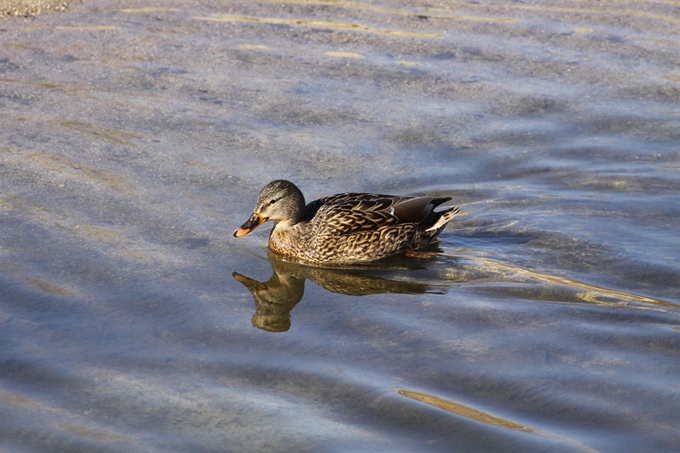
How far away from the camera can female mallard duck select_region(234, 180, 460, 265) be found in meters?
8.45

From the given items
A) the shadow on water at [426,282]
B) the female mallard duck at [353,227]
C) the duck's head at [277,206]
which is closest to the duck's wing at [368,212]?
the female mallard duck at [353,227]

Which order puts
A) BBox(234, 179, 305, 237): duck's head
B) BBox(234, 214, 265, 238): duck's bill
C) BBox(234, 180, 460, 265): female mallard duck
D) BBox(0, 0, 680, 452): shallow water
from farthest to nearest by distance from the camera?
BBox(234, 180, 460, 265): female mallard duck, BBox(234, 179, 305, 237): duck's head, BBox(234, 214, 265, 238): duck's bill, BBox(0, 0, 680, 452): shallow water

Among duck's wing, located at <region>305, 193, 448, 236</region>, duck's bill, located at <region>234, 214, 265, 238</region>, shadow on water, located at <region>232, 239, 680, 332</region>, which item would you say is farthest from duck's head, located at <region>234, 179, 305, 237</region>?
shadow on water, located at <region>232, 239, 680, 332</region>

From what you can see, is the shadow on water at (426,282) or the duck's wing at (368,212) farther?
the duck's wing at (368,212)

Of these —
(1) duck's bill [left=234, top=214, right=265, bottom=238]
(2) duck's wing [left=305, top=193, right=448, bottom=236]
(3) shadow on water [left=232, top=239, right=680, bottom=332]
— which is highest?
(2) duck's wing [left=305, top=193, right=448, bottom=236]

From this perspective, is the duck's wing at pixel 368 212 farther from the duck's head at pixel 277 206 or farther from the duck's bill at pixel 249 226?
the duck's bill at pixel 249 226

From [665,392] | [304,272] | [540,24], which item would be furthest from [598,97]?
[665,392]

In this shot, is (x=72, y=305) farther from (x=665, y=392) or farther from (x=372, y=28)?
(x=372, y=28)

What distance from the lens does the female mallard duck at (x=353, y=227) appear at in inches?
332

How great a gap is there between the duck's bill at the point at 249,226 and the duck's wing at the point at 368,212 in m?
0.51

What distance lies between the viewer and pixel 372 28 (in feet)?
41.5

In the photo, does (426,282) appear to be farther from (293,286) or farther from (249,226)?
(249,226)

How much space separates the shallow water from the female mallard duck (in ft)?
0.61

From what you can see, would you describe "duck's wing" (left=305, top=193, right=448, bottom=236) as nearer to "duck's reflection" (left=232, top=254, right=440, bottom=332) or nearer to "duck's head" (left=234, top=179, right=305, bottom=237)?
"duck's head" (left=234, top=179, right=305, bottom=237)
